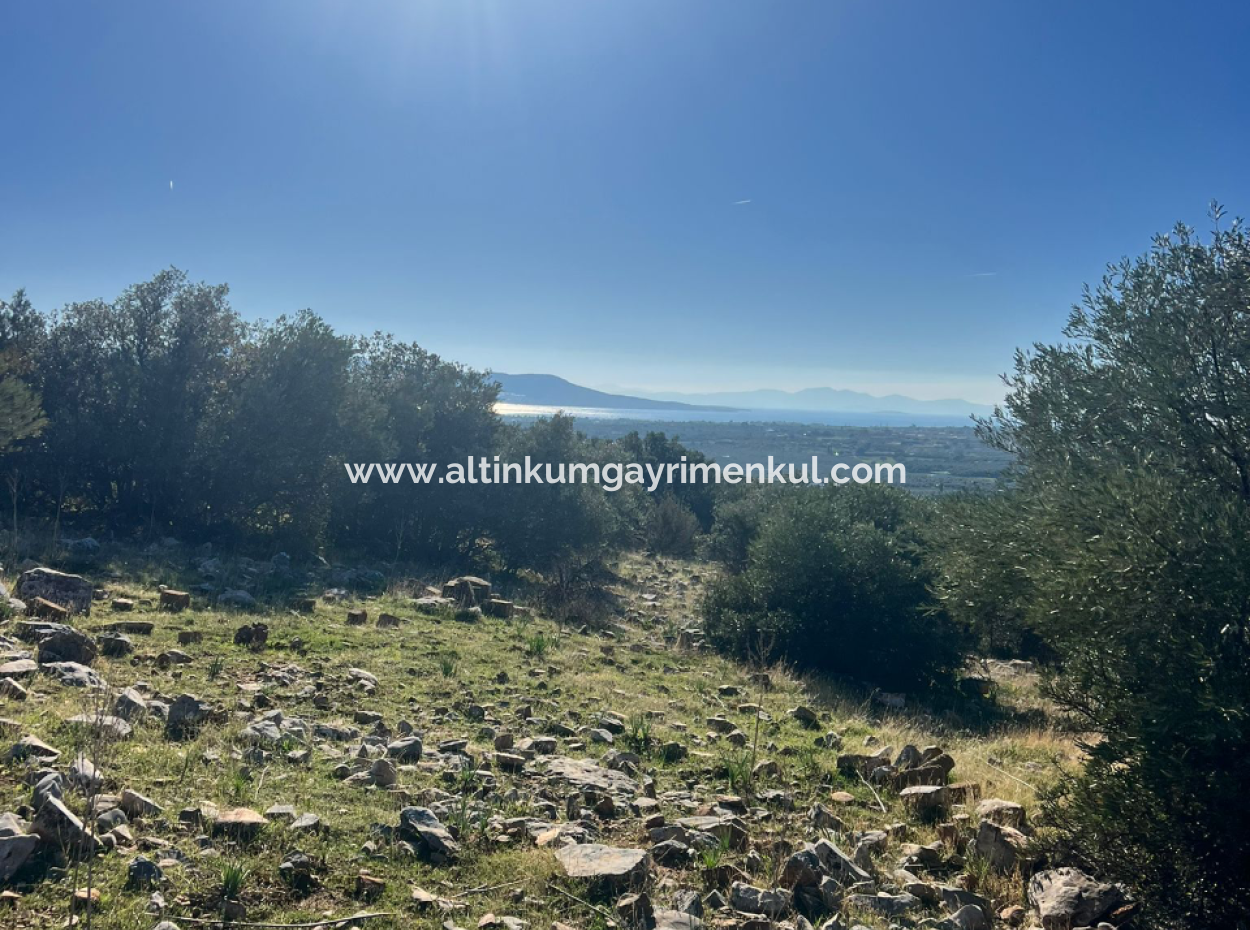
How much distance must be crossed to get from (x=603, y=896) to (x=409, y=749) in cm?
267

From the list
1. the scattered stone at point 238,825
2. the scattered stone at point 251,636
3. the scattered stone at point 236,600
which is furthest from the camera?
the scattered stone at point 236,600

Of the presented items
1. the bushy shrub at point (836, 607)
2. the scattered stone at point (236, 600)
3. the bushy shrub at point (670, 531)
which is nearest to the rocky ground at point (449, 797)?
the scattered stone at point (236, 600)

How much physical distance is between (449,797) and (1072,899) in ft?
14.5

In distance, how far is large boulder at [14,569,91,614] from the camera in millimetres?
9703

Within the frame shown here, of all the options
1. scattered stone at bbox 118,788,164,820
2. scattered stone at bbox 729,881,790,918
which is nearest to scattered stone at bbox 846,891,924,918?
scattered stone at bbox 729,881,790,918

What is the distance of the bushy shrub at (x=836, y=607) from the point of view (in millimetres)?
15734

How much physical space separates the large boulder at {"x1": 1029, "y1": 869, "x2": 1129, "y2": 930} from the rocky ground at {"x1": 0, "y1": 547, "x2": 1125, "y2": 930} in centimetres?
2

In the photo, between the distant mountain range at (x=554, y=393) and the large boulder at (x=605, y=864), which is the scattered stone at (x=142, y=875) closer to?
the large boulder at (x=605, y=864)

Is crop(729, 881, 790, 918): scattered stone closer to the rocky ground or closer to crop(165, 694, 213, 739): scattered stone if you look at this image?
the rocky ground

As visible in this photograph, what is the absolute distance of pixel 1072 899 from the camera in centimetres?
465

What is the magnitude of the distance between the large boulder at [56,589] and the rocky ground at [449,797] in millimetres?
57

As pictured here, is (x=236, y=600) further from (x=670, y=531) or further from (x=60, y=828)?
(x=670, y=531)

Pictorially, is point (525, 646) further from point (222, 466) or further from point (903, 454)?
point (903, 454)

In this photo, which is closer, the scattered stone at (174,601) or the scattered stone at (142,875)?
the scattered stone at (142,875)
